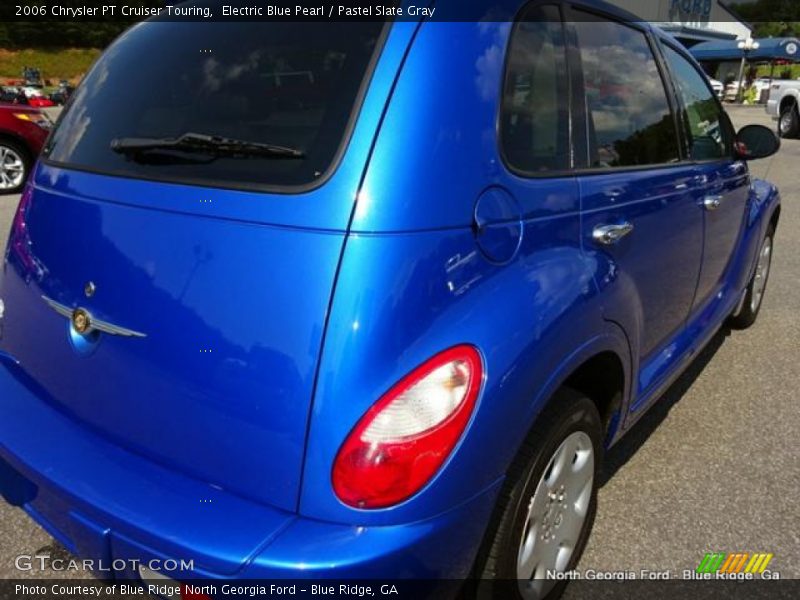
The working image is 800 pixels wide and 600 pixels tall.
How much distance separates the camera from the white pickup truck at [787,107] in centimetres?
1675

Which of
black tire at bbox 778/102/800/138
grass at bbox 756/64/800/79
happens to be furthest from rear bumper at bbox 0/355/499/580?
grass at bbox 756/64/800/79

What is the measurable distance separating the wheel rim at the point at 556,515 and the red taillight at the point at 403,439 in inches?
18.7

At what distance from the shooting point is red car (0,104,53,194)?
8.57 m

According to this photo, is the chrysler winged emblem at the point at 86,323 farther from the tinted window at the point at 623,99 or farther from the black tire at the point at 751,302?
the black tire at the point at 751,302

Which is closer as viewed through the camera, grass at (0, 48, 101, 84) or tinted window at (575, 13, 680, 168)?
tinted window at (575, 13, 680, 168)

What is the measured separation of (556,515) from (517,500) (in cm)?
35

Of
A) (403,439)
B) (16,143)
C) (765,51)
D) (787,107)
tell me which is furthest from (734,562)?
(765,51)

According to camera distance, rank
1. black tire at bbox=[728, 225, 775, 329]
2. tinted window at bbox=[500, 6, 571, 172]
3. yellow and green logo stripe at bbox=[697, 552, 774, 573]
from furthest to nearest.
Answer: black tire at bbox=[728, 225, 775, 329] → yellow and green logo stripe at bbox=[697, 552, 774, 573] → tinted window at bbox=[500, 6, 571, 172]

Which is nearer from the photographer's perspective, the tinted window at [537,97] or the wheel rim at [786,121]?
the tinted window at [537,97]

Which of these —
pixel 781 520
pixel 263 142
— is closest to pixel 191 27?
pixel 263 142

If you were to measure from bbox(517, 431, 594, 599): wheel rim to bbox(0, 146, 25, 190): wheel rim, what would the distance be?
30.0 ft

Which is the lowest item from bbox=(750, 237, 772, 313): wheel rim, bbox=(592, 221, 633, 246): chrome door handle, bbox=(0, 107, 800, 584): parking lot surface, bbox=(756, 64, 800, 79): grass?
bbox=(756, 64, 800, 79): grass

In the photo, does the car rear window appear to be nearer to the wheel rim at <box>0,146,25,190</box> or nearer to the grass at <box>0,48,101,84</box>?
the wheel rim at <box>0,146,25,190</box>

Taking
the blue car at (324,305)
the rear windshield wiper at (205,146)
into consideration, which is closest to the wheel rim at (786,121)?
the blue car at (324,305)
